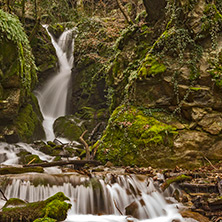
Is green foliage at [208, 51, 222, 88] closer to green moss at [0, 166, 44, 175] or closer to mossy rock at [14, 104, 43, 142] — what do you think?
green moss at [0, 166, 44, 175]

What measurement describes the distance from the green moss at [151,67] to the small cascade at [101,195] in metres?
4.11

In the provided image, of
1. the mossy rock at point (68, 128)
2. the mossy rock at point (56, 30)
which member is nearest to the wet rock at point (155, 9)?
the mossy rock at point (68, 128)

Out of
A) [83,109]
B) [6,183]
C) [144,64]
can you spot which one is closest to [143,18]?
[144,64]

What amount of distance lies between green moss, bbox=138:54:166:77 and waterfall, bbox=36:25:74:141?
8.51 meters

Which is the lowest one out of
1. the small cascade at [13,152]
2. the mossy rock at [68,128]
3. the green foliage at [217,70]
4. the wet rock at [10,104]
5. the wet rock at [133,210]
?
the mossy rock at [68,128]

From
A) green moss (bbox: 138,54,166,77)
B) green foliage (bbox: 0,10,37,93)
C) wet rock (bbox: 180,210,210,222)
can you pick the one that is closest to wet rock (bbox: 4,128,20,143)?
green foliage (bbox: 0,10,37,93)

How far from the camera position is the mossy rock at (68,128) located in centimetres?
1279

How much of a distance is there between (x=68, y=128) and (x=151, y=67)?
300 inches

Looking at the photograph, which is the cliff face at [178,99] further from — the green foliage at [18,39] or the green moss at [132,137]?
the green foliage at [18,39]

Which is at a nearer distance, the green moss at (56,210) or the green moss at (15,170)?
the green moss at (56,210)

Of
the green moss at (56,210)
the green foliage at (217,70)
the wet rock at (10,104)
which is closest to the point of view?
the green moss at (56,210)

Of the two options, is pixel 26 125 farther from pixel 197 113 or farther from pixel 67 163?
pixel 197 113

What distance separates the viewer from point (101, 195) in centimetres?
424

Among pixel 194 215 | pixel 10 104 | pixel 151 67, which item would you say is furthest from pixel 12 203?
pixel 10 104
